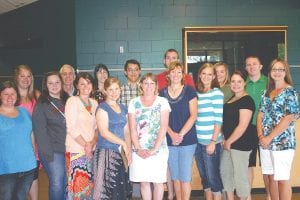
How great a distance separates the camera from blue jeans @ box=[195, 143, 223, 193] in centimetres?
325

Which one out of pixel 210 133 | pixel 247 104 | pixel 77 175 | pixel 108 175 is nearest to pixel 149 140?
pixel 108 175

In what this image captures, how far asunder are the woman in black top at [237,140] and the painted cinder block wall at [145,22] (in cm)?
269

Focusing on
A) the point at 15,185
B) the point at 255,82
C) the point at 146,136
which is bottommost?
the point at 15,185

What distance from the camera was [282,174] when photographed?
3094mm

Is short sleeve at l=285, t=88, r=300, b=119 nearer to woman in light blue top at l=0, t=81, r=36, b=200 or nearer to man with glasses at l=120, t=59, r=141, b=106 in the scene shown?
man with glasses at l=120, t=59, r=141, b=106

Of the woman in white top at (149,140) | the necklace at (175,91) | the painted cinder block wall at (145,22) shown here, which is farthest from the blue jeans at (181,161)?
the painted cinder block wall at (145,22)

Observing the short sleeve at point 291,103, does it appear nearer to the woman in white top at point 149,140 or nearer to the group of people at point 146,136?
the group of people at point 146,136

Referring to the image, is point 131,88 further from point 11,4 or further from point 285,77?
point 11,4

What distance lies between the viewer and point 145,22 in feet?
19.3

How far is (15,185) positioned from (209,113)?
5.72ft

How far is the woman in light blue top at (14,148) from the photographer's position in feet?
9.08

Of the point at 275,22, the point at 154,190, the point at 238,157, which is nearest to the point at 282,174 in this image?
the point at 238,157

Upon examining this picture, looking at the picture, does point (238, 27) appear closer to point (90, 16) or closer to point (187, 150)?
point (90, 16)

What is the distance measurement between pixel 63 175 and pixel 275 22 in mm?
4544
